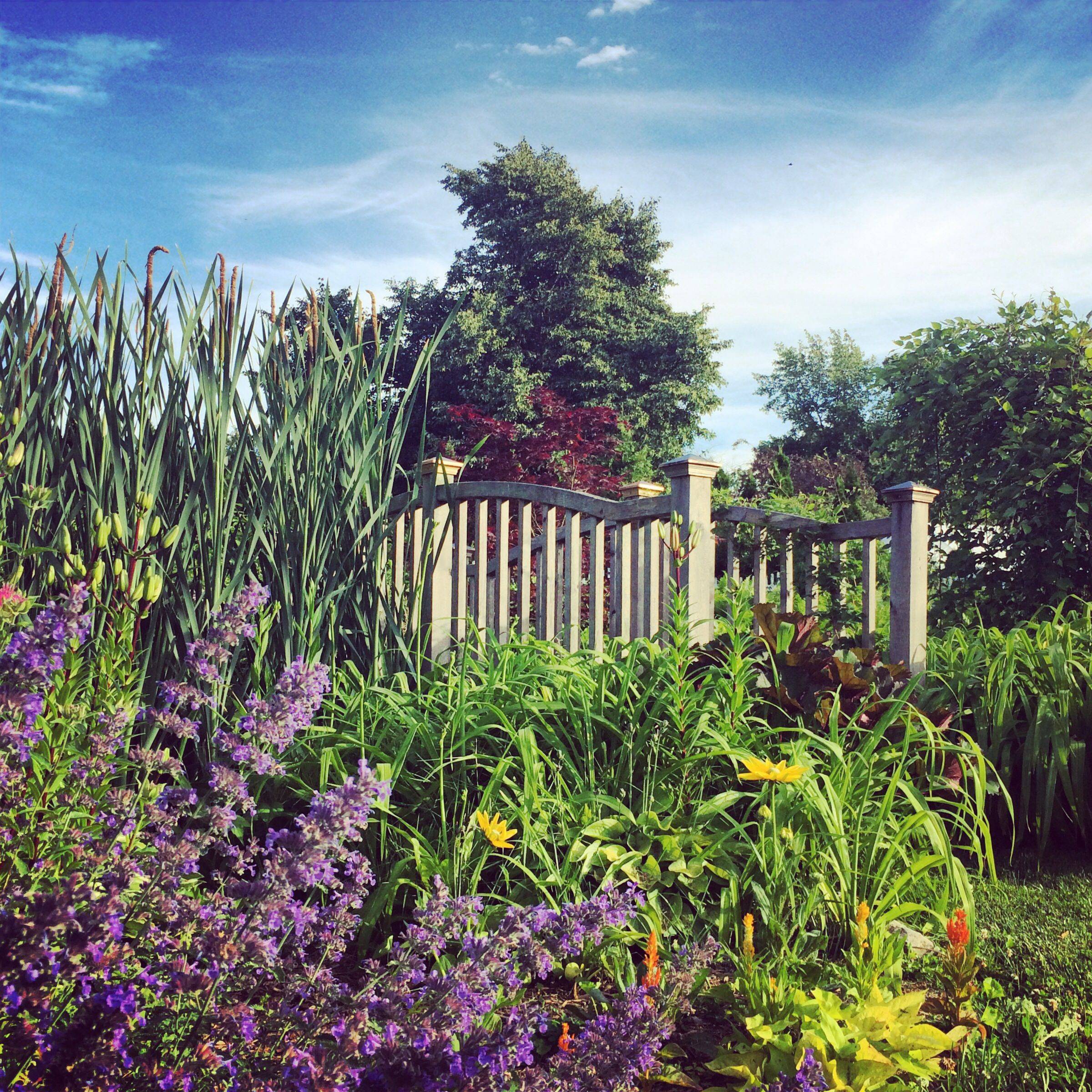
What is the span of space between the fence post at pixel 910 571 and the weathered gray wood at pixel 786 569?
425 millimetres

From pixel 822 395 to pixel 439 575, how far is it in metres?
28.7

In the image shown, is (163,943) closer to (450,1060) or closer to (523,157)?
(450,1060)

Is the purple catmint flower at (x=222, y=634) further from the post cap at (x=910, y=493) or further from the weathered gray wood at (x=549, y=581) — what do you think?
the post cap at (x=910, y=493)

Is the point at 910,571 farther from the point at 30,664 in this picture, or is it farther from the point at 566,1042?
the point at 30,664

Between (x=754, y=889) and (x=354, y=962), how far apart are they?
90 centimetres

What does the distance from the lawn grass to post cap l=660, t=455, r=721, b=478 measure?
162cm

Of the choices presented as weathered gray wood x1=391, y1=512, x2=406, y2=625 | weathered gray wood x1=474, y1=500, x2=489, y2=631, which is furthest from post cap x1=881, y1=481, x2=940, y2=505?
weathered gray wood x1=391, y1=512, x2=406, y2=625

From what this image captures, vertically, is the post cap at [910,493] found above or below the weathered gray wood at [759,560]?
above

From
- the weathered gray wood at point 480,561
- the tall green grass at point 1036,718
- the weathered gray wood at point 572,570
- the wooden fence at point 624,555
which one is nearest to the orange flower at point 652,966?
the tall green grass at point 1036,718

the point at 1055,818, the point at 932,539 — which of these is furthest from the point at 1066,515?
the point at 1055,818

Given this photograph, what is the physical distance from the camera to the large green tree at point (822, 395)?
29366 mm

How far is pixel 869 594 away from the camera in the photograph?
3.62 m

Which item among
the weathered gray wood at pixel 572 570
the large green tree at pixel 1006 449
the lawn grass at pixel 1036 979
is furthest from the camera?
the large green tree at pixel 1006 449

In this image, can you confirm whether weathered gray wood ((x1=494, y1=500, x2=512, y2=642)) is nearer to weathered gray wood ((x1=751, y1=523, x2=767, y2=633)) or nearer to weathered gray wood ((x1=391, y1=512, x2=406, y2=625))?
weathered gray wood ((x1=391, y1=512, x2=406, y2=625))
